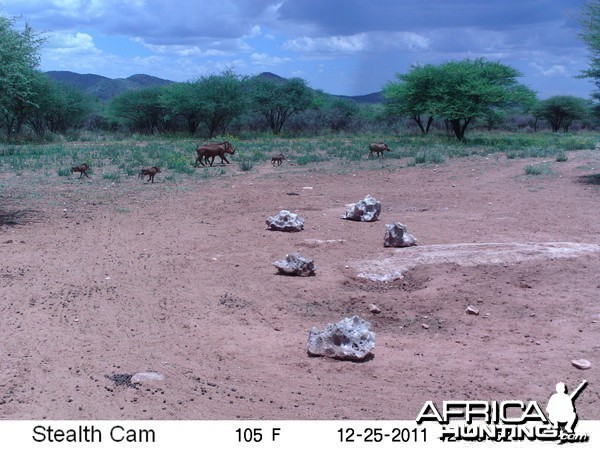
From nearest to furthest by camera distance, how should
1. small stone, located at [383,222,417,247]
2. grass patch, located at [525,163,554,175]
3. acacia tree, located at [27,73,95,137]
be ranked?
small stone, located at [383,222,417,247], grass patch, located at [525,163,554,175], acacia tree, located at [27,73,95,137]

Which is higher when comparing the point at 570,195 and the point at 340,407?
the point at 570,195

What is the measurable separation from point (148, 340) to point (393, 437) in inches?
126

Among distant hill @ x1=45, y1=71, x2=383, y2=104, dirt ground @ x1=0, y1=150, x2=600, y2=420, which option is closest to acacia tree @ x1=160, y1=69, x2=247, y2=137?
dirt ground @ x1=0, y1=150, x2=600, y2=420

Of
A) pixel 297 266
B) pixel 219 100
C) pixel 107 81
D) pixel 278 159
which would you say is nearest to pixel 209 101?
pixel 219 100

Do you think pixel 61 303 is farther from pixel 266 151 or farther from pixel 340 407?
pixel 266 151

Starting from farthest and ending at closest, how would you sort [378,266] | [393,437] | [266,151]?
1. [266,151]
2. [378,266]
3. [393,437]

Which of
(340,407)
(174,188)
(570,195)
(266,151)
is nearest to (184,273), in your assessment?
(340,407)

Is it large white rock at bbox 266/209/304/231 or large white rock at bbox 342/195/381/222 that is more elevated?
large white rock at bbox 342/195/381/222

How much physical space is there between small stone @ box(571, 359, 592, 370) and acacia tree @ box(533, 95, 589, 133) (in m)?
57.3

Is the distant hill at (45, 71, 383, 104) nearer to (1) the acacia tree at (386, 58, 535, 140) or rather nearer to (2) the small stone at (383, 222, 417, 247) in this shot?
(1) the acacia tree at (386, 58, 535, 140)

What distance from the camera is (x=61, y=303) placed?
7.80 metres

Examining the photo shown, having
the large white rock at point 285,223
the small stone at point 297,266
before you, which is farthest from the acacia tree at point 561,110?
the small stone at point 297,266

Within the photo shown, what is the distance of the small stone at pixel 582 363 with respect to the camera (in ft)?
19.4

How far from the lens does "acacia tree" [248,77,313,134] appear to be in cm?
5322
